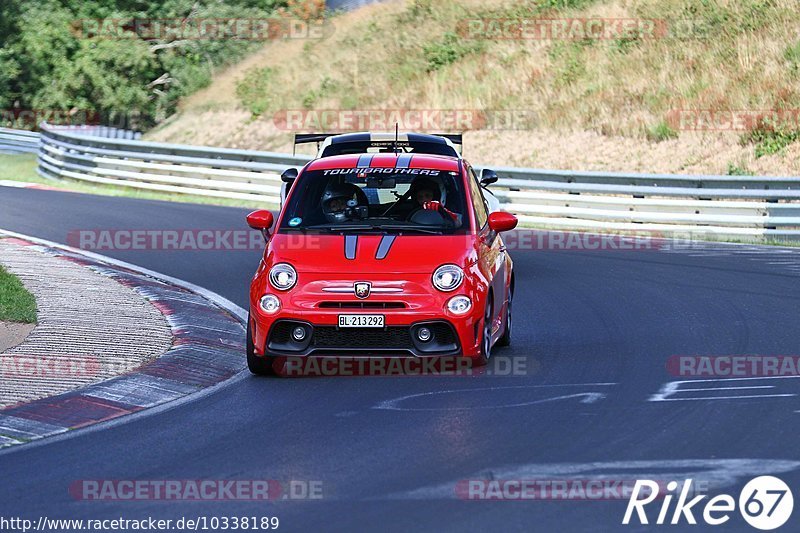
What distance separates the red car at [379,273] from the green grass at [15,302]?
8.51 feet

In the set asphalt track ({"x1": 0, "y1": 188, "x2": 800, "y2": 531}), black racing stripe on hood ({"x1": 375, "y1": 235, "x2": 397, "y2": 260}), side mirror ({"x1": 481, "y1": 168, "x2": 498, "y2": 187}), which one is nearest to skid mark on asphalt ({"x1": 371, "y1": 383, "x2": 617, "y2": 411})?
asphalt track ({"x1": 0, "y1": 188, "x2": 800, "y2": 531})

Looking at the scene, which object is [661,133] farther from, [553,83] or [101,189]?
[101,189]

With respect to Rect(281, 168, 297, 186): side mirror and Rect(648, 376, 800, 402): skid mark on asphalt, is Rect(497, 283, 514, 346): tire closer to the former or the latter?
Rect(648, 376, 800, 402): skid mark on asphalt

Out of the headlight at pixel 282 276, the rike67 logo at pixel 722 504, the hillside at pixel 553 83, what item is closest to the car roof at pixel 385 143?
the headlight at pixel 282 276

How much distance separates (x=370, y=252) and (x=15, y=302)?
4358 millimetres

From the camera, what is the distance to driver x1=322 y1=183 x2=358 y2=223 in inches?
466

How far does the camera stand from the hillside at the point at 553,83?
1221 inches

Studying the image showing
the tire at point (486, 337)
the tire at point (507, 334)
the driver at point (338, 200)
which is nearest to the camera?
the tire at point (486, 337)

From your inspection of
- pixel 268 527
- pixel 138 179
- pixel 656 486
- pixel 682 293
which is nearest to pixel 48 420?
pixel 268 527

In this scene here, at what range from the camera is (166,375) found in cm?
1092

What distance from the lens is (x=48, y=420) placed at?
9328 mm

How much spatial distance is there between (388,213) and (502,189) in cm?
1371

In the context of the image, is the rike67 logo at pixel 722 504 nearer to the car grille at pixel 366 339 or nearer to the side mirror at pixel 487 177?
the car grille at pixel 366 339

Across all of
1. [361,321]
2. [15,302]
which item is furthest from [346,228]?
[15,302]
